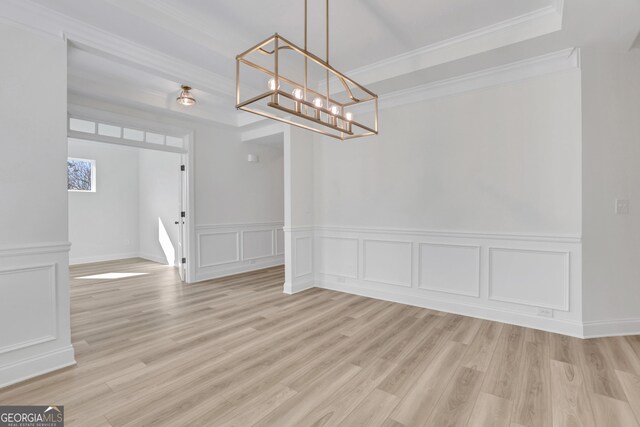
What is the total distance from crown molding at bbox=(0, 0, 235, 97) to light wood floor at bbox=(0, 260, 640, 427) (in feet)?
A: 8.18

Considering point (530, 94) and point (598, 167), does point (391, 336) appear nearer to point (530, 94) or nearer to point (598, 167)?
point (598, 167)

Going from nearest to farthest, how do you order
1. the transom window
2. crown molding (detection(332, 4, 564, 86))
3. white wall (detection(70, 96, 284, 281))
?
1. crown molding (detection(332, 4, 564, 86))
2. the transom window
3. white wall (detection(70, 96, 284, 281))

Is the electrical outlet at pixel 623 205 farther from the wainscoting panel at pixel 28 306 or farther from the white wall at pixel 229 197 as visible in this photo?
the white wall at pixel 229 197

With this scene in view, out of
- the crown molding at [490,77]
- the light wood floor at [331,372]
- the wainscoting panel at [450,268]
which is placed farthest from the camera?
the wainscoting panel at [450,268]

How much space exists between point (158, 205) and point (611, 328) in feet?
24.8

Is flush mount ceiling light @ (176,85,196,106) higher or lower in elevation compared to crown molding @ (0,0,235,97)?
higher

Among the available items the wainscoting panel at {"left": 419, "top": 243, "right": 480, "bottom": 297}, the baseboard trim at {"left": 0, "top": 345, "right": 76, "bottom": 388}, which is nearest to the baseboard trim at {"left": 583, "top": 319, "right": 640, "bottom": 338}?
the wainscoting panel at {"left": 419, "top": 243, "right": 480, "bottom": 297}

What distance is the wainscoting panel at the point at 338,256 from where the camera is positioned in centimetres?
423

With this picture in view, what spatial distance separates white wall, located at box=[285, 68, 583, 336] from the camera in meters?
2.88

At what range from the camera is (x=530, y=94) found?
303 centimetres

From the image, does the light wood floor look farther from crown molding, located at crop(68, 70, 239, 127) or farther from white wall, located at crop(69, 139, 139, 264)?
white wall, located at crop(69, 139, 139, 264)

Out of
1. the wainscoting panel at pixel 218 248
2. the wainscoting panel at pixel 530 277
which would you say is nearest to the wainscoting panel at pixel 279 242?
the wainscoting panel at pixel 218 248

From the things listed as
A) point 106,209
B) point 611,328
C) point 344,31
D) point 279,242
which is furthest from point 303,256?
point 106,209

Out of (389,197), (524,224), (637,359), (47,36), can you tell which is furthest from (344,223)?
(47,36)
